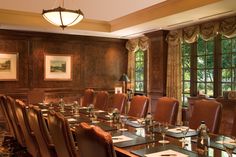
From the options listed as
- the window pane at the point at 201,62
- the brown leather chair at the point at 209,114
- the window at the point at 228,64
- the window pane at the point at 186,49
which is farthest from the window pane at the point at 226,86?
the brown leather chair at the point at 209,114

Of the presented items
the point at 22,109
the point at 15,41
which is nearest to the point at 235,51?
the point at 22,109

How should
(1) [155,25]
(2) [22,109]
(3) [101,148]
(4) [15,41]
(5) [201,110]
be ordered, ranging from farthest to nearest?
(4) [15,41] < (1) [155,25] < (5) [201,110] < (2) [22,109] < (3) [101,148]

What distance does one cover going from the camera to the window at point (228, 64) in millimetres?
5113

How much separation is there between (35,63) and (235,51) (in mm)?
4866

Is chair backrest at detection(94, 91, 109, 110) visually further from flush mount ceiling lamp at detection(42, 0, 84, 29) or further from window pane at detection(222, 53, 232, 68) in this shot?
window pane at detection(222, 53, 232, 68)

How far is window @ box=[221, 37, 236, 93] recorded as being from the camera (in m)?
5.11

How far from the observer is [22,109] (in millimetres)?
2834

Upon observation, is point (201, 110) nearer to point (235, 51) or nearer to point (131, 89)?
point (235, 51)

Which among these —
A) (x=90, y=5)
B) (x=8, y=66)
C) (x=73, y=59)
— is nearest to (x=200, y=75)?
(x=90, y=5)

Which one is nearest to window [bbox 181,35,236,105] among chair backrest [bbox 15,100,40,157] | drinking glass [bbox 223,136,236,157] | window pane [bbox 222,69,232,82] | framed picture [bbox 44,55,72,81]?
window pane [bbox 222,69,232,82]

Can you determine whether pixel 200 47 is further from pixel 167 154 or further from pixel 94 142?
pixel 94 142

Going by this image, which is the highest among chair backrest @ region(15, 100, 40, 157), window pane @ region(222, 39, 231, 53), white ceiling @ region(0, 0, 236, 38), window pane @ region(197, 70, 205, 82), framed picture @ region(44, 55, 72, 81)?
white ceiling @ region(0, 0, 236, 38)

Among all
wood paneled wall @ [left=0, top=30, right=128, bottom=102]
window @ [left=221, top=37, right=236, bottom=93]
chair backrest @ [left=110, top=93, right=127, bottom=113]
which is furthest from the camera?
wood paneled wall @ [left=0, top=30, right=128, bottom=102]

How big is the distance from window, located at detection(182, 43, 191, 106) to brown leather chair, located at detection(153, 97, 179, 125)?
8.59 ft
